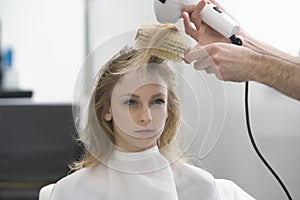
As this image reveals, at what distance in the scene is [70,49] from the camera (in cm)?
363

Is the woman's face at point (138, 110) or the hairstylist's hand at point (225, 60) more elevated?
the hairstylist's hand at point (225, 60)

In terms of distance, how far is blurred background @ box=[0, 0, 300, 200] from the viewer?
162 cm

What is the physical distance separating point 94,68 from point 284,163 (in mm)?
860

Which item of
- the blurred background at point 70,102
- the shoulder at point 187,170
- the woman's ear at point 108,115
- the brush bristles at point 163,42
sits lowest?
the blurred background at point 70,102

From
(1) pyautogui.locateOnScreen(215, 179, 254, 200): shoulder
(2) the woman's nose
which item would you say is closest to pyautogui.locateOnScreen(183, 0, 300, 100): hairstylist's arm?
(2) the woman's nose

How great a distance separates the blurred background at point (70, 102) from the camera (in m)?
1.62

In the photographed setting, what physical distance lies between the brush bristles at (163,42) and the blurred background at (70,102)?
0.33 feet

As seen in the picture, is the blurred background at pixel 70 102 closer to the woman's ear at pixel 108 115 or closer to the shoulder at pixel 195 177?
the shoulder at pixel 195 177

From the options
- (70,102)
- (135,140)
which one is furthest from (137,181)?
(70,102)

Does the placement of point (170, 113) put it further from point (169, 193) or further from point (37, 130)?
point (37, 130)

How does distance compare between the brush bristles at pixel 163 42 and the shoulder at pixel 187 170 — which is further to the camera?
the shoulder at pixel 187 170

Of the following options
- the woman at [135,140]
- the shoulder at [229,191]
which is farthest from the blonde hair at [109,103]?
the shoulder at [229,191]

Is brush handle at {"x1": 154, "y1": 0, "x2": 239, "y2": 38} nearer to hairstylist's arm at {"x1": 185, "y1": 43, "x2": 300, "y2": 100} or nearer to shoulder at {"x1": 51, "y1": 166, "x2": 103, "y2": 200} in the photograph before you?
hairstylist's arm at {"x1": 185, "y1": 43, "x2": 300, "y2": 100}

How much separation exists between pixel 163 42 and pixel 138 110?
0.47 feet
